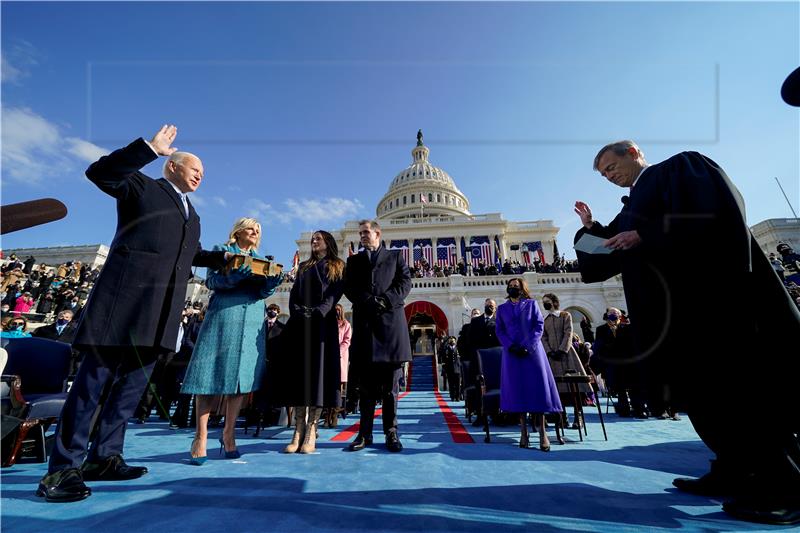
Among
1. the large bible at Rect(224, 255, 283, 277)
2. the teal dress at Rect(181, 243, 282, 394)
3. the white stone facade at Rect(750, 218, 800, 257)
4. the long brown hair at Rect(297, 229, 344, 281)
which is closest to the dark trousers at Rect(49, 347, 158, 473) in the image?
the teal dress at Rect(181, 243, 282, 394)

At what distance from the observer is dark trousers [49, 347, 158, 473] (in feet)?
7.22

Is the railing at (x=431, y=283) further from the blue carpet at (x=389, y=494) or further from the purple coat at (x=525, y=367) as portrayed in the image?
the blue carpet at (x=389, y=494)

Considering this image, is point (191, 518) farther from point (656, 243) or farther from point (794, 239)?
point (794, 239)

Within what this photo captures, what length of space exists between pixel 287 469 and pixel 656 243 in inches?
117

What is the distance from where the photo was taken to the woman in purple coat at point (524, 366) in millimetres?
3988

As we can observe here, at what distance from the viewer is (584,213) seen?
2.76m

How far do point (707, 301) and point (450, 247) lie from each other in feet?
145

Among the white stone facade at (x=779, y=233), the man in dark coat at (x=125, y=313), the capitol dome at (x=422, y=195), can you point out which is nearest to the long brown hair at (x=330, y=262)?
the man in dark coat at (x=125, y=313)

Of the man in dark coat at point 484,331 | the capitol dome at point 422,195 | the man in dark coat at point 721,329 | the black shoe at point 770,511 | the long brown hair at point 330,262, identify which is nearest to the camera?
the black shoe at point 770,511

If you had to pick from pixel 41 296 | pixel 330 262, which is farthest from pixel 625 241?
pixel 41 296

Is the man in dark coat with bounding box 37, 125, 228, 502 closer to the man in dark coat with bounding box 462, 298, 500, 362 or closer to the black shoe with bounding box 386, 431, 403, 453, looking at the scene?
the black shoe with bounding box 386, 431, 403, 453

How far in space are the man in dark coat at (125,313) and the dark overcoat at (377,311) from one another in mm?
1717

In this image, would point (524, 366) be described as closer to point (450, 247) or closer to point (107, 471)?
point (107, 471)

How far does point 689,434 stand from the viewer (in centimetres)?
482
